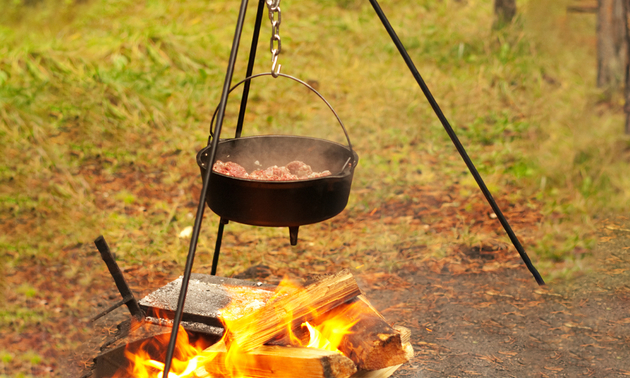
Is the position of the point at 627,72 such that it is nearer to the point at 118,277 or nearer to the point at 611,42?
the point at 611,42

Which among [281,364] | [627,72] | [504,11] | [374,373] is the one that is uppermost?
[504,11]

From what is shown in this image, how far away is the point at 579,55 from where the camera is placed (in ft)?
25.1

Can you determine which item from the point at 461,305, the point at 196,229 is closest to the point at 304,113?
the point at 461,305

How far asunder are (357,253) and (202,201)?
2.57 m

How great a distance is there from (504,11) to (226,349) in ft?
24.3

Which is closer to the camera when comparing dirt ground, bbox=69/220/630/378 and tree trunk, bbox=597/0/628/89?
dirt ground, bbox=69/220/630/378

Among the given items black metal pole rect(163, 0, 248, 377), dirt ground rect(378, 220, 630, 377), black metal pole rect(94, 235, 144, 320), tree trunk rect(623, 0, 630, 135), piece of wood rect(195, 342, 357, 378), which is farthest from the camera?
tree trunk rect(623, 0, 630, 135)

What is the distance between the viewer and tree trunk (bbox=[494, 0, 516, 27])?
8172 mm

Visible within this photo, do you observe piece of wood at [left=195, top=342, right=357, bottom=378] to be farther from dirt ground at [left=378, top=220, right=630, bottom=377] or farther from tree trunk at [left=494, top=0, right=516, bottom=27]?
tree trunk at [left=494, top=0, right=516, bottom=27]

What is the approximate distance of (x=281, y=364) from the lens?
2436mm

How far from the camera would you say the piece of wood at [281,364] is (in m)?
2.37

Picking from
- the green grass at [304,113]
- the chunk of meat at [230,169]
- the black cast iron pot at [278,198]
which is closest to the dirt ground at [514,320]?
the green grass at [304,113]

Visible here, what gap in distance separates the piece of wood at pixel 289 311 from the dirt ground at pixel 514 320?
26.9 inches

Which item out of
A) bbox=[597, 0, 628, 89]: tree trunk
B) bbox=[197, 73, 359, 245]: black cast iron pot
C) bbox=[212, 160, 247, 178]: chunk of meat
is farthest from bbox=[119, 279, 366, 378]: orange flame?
bbox=[597, 0, 628, 89]: tree trunk
